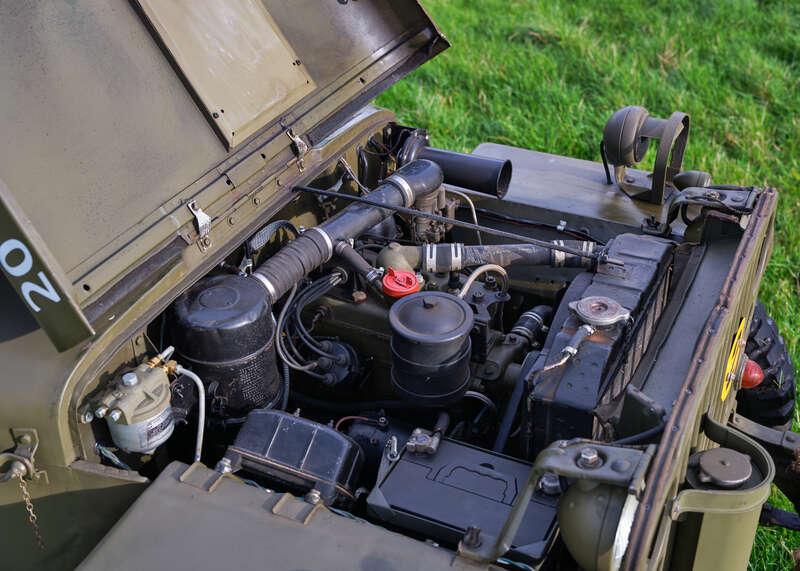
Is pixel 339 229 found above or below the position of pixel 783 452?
above

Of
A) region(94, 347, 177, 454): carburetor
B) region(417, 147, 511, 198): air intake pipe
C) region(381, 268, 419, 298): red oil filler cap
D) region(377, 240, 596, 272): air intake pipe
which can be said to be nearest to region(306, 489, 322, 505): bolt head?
region(94, 347, 177, 454): carburetor

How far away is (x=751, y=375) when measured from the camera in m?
3.25

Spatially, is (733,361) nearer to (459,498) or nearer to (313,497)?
(459,498)

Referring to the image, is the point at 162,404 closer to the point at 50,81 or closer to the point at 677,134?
the point at 50,81

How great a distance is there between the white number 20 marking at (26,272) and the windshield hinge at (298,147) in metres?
1.10

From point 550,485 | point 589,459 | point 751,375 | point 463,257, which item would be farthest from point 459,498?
point 751,375

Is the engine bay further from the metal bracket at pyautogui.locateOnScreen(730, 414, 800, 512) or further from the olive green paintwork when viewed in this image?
the metal bracket at pyautogui.locateOnScreen(730, 414, 800, 512)

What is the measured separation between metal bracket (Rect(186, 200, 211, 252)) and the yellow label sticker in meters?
1.48

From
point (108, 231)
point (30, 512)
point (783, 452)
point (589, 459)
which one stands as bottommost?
point (783, 452)

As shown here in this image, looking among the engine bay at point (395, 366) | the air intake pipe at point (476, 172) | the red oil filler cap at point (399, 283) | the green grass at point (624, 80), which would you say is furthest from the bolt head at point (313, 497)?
the green grass at point (624, 80)

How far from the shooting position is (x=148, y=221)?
2523 millimetres

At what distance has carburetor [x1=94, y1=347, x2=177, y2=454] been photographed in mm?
2238

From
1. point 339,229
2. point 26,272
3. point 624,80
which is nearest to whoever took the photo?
point 26,272

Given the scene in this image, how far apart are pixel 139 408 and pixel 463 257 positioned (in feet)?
3.74
